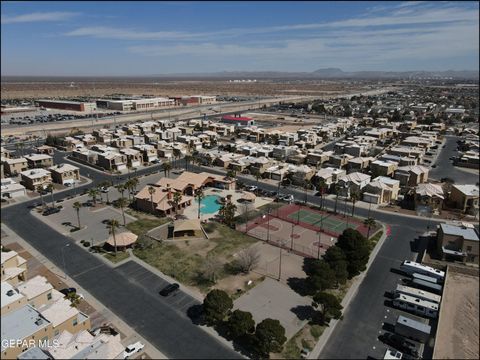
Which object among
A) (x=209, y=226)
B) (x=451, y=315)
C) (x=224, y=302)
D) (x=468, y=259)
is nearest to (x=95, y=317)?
(x=224, y=302)

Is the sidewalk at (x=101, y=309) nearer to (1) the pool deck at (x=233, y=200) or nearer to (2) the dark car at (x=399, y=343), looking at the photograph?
(2) the dark car at (x=399, y=343)

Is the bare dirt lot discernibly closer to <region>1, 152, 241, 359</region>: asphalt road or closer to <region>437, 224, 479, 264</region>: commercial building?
<region>437, 224, 479, 264</region>: commercial building

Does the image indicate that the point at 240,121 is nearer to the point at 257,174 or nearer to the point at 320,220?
the point at 257,174

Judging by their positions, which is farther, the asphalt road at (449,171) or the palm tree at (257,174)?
the asphalt road at (449,171)

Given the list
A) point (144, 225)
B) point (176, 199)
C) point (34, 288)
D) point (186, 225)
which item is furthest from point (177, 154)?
point (34, 288)

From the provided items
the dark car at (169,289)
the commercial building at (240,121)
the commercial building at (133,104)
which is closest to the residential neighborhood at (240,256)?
the dark car at (169,289)

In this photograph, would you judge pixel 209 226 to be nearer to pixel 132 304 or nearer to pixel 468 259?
pixel 132 304
